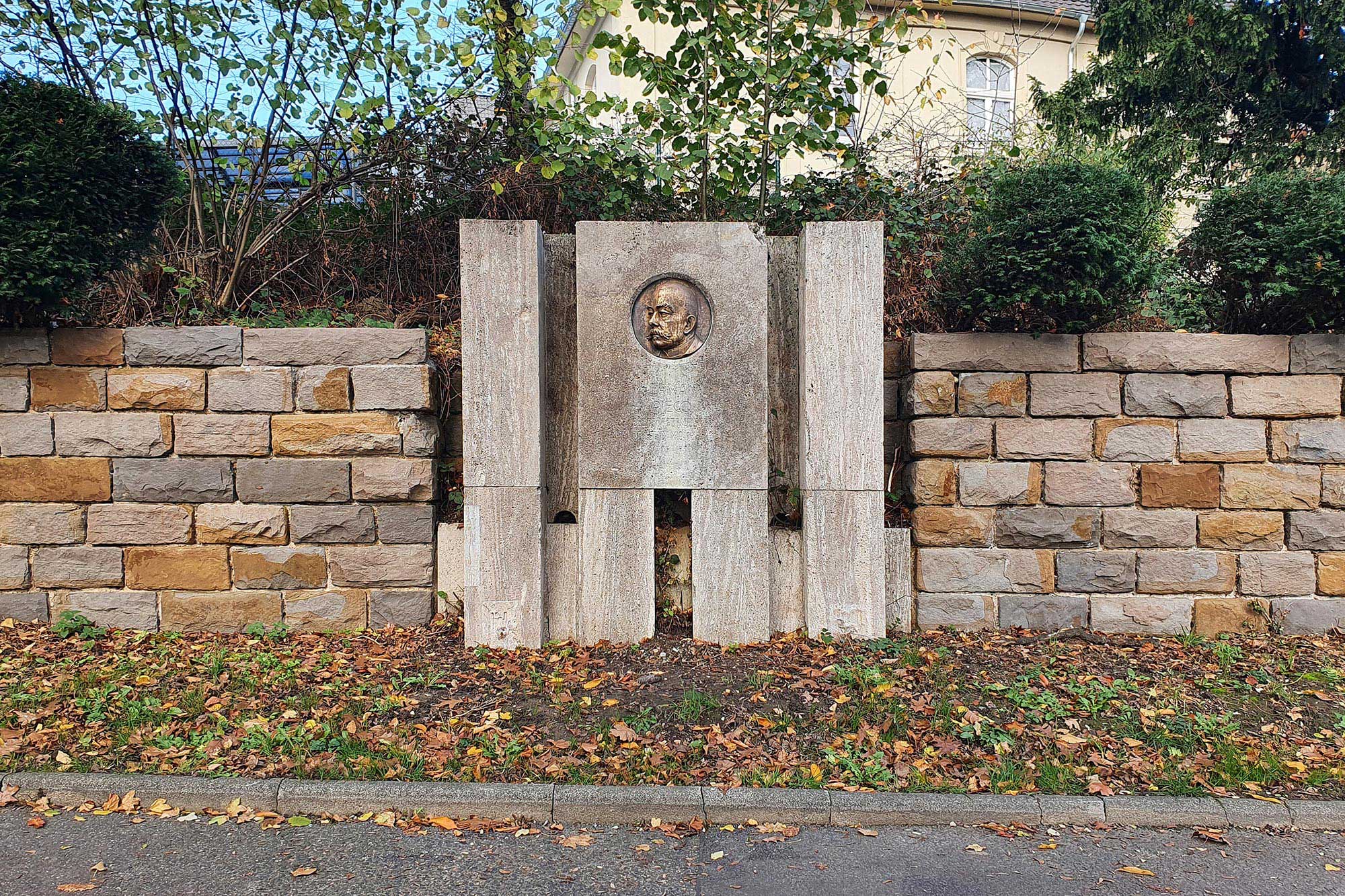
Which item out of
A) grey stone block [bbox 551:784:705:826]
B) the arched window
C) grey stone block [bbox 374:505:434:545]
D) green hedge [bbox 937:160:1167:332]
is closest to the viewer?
grey stone block [bbox 551:784:705:826]

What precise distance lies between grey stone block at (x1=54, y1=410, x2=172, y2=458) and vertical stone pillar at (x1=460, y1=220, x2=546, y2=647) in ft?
6.17

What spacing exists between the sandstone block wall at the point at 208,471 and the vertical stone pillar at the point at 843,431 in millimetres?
2271

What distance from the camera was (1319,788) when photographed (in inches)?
138

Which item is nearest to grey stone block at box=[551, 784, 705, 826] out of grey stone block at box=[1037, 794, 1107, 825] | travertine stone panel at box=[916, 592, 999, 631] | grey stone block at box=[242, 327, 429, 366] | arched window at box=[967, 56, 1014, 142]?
grey stone block at box=[1037, 794, 1107, 825]

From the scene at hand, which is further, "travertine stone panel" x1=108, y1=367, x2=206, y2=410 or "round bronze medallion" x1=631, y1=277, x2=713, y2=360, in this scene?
"travertine stone panel" x1=108, y1=367, x2=206, y2=410

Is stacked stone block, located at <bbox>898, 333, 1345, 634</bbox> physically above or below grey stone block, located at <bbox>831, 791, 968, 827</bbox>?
above

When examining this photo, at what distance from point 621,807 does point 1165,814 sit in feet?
7.11

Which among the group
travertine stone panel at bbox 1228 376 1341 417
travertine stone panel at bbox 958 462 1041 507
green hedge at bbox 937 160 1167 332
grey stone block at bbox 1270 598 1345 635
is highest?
green hedge at bbox 937 160 1167 332

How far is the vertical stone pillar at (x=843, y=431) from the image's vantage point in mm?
4777

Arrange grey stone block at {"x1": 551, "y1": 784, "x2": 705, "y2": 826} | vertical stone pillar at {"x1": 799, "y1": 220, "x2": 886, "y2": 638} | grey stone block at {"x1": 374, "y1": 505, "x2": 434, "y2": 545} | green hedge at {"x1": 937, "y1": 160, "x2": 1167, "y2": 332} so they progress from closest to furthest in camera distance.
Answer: grey stone block at {"x1": 551, "y1": 784, "x2": 705, "y2": 826}, green hedge at {"x1": 937, "y1": 160, "x2": 1167, "y2": 332}, vertical stone pillar at {"x1": 799, "y1": 220, "x2": 886, "y2": 638}, grey stone block at {"x1": 374, "y1": 505, "x2": 434, "y2": 545}

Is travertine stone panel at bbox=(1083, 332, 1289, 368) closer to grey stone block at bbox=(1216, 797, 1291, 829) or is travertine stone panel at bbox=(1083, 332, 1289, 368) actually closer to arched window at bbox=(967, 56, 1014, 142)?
grey stone block at bbox=(1216, 797, 1291, 829)

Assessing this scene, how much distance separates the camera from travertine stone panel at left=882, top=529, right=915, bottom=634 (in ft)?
16.5

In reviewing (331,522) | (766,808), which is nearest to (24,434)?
(331,522)

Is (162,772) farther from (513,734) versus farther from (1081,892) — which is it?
(1081,892)
